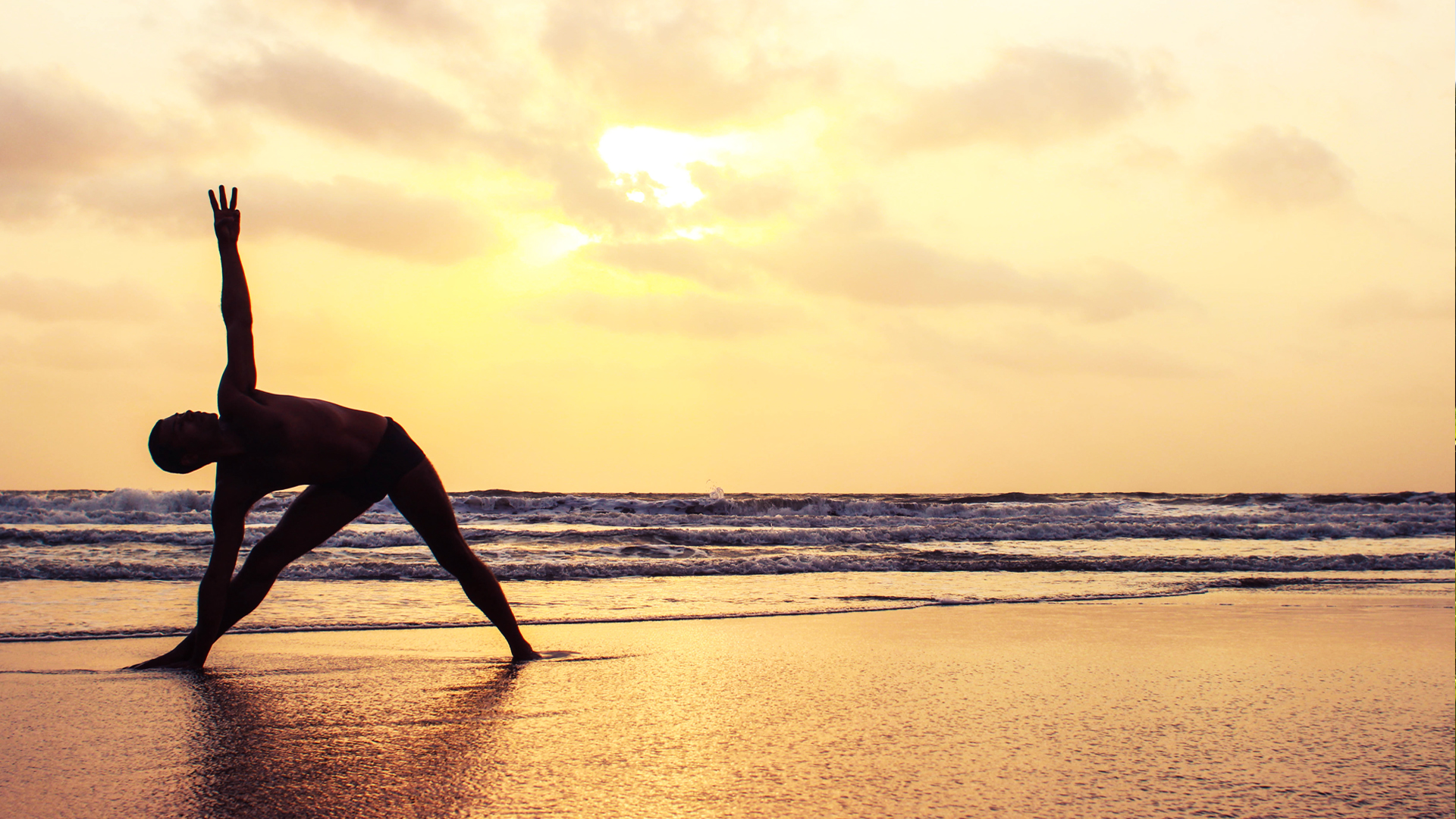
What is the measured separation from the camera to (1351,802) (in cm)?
273

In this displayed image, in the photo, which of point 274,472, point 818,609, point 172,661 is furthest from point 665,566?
point 274,472

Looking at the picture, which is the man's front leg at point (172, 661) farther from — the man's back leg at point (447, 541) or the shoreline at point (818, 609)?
the shoreline at point (818, 609)

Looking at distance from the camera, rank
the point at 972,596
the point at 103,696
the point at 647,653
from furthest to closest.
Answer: the point at 972,596, the point at 647,653, the point at 103,696

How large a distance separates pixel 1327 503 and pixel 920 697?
39.9 m

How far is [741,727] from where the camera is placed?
140 inches

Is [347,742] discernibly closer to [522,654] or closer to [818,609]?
[522,654]

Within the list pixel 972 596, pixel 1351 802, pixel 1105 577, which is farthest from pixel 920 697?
pixel 1105 577

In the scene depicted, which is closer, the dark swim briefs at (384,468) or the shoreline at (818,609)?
the dark swim briefs at (384,468)

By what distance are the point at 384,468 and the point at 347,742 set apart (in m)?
1.65

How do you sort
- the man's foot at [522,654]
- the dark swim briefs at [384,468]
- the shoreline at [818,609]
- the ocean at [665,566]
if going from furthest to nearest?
the ocean at [665,566] < the shoreline at [818,609] < the man's foot at [522,654] < the dark swim briefs at [384,468]

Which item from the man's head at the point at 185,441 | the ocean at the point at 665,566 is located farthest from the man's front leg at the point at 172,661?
the ocean at the point at 665,566

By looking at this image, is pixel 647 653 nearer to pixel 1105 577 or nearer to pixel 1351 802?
pixel 1351 802

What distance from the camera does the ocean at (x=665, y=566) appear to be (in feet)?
25.0

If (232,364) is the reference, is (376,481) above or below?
below
